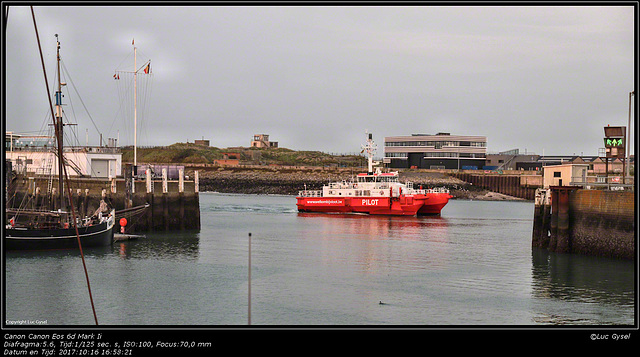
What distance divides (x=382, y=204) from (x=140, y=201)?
1154 inches

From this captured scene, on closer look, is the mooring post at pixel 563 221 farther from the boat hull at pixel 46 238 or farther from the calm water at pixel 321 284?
the boat hull at pixel 46 238

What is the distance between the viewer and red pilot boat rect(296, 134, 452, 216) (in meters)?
71.3

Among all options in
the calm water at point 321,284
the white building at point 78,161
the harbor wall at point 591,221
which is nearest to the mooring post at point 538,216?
the harbor wall at point 591,221

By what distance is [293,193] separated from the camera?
129 metres

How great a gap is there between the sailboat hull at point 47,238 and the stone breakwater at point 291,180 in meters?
80.9

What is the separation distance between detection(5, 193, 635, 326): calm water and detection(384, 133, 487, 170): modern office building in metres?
94.8

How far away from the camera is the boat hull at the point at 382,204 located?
71062 mm

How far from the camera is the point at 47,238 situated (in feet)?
122

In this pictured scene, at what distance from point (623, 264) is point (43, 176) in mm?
41187

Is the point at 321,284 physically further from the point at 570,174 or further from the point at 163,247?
the point at 570,174

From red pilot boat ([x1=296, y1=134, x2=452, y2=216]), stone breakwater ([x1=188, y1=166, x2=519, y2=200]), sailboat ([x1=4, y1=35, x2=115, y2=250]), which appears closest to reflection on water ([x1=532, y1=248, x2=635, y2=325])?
sailboat ([x1=4, y1=35, x2=115, y2=250])
